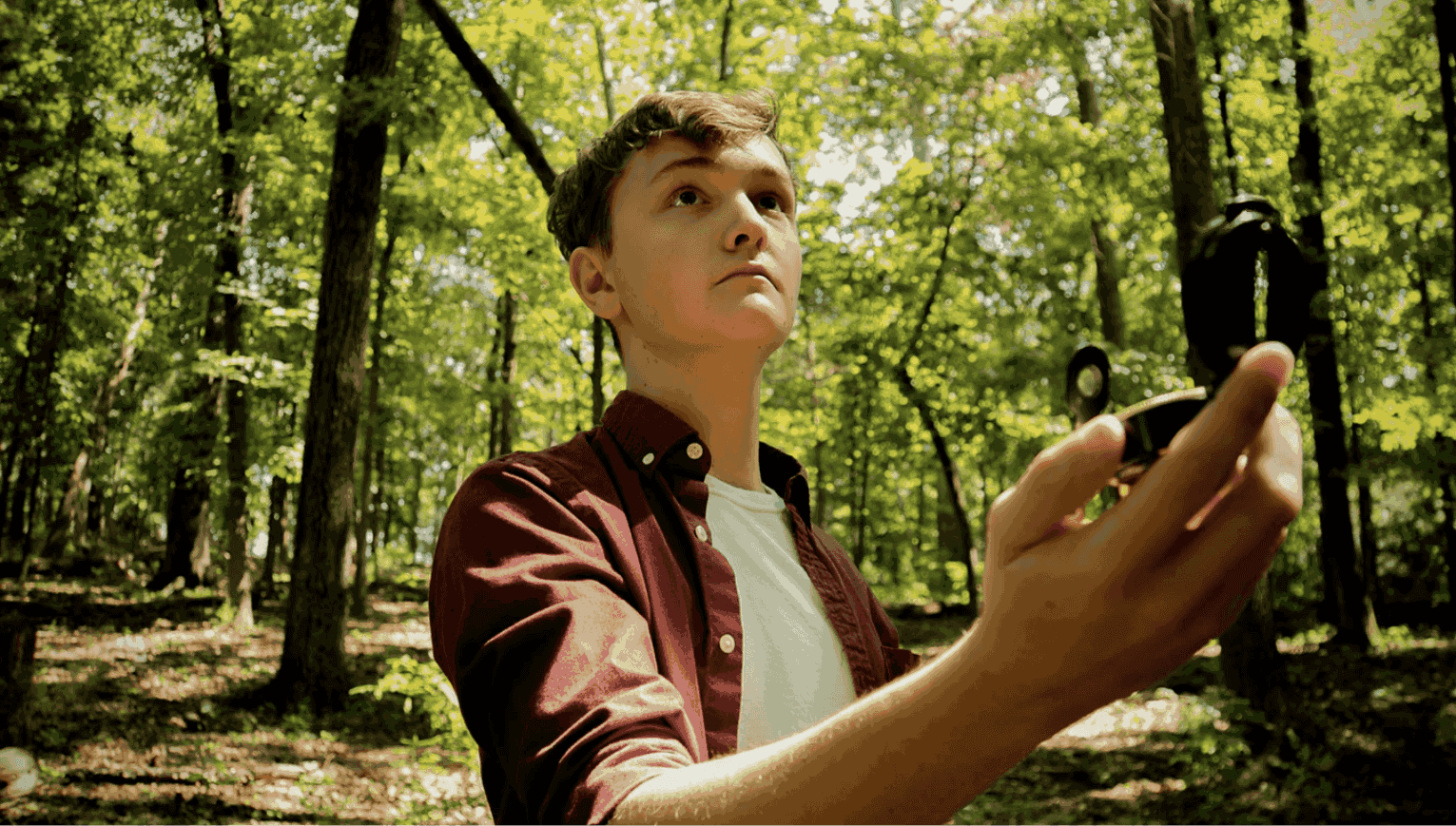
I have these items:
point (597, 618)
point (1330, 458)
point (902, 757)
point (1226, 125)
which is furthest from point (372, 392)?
point (902, 757)

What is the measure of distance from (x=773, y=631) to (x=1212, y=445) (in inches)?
34.7

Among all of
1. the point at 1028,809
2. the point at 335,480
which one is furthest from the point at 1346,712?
the point at 335,480

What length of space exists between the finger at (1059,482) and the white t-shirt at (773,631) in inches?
27.9

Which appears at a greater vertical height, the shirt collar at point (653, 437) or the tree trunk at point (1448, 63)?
the tree trunk at point (1448, 63)

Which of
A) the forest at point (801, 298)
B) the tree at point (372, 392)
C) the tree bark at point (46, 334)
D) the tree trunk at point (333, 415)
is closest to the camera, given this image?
the forest at point (801, 298)

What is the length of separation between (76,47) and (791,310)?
15.2m

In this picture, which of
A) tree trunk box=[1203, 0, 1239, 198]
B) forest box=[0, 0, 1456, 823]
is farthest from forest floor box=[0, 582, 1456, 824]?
tree trunk box=[1203, 0, 1239, 198]

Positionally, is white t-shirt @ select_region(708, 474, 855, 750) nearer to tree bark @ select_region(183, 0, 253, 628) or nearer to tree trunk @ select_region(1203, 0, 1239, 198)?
tree trunk @ select_region(1203, 0, 1239, 198)

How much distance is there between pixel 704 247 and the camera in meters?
1.56

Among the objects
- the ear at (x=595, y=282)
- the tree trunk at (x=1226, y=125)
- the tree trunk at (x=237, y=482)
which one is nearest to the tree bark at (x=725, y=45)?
the tree trunk at (x=1226, y=125)

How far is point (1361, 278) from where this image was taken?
9680 millimetres

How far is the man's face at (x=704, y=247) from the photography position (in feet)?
5.06

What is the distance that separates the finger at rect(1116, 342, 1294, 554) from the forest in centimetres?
429

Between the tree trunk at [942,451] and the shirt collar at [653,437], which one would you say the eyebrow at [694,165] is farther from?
the tree trunk at [942,451]
